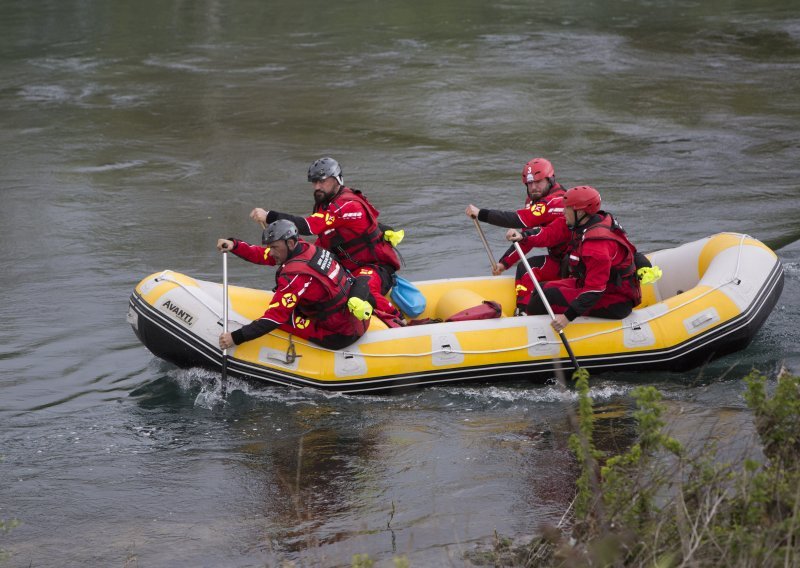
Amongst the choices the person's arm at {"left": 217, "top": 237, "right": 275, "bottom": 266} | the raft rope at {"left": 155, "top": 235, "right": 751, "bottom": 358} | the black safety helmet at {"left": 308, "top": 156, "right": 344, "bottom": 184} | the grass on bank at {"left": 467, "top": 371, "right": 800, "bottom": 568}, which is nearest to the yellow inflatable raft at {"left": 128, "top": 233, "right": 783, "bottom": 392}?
the raft rope at {"left": 155, "top": 235, "right": 751, "bottom": 358}

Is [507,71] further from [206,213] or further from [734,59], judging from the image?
[206,213]

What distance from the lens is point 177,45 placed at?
21.5 m

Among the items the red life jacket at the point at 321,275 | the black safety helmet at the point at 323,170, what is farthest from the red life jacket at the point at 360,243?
the red life jacket at the point at 321,275

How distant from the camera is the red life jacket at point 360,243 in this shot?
8047 millimetres

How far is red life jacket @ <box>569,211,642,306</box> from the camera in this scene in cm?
A: 737

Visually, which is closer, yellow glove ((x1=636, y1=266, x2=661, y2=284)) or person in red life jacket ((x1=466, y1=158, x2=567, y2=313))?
yellow glove ((x1=636, y1=266, x2=661, y2=284))

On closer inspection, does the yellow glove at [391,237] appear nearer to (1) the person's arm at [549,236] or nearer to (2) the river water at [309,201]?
(1) the person's arm at [549,236]

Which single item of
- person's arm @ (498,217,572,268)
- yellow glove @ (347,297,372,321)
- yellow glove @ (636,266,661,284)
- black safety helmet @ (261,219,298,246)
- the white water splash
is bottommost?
the white water splash

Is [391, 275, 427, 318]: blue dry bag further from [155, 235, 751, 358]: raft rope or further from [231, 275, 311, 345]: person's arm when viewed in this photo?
[231, 275, 311, 345]: person's arm

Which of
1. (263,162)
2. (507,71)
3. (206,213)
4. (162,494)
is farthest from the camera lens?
(507,71)

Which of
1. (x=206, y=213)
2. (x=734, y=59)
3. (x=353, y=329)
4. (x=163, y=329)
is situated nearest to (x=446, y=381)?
(x=353, y=329)

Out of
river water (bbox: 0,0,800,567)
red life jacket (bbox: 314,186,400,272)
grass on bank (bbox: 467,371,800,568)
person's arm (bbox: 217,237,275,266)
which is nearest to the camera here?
grass on bank (bbox: 467,371,800,568)

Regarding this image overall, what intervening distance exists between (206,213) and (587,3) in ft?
46.9

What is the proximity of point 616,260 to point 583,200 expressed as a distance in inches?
18.3
